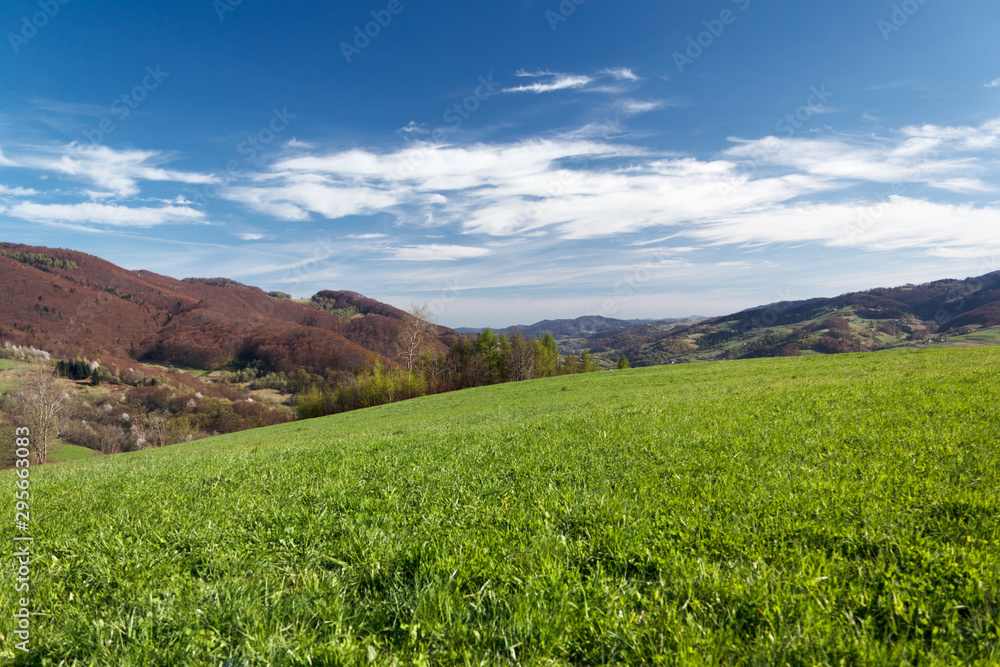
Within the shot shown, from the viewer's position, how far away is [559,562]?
149 inches

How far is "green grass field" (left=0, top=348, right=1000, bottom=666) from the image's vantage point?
9.42 feet

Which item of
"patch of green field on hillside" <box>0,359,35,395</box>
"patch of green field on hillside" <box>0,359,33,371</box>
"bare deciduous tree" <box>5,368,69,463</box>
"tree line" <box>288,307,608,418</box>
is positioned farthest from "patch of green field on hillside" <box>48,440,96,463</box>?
"patch of green field on hillside" <box>0,359,33,371</box>

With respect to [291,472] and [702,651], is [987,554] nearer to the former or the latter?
[702,651]

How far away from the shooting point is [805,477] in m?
5.34

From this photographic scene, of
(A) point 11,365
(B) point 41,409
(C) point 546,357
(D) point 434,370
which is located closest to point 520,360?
(C) point 546,357

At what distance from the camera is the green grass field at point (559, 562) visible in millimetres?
2871

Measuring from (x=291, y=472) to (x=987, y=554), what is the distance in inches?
345

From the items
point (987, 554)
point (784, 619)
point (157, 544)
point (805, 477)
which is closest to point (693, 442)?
point (805, 477)

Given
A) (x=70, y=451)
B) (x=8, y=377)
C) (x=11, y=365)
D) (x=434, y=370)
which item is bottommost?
(x=70, y=451)

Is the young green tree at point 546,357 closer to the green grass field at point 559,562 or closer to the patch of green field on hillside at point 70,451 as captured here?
the green grass field at point 559,562

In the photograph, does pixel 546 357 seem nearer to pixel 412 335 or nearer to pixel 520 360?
pixel 520 360

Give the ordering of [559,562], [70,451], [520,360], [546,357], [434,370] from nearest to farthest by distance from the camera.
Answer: [559,562]
[70,451]
[434,370]
[520,360]
[546,357]

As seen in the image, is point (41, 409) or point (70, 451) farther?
point (70, 451)

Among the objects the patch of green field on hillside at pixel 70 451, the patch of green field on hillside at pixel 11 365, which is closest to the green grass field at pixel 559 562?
the patch of green field on hillside at pixel 70 451
